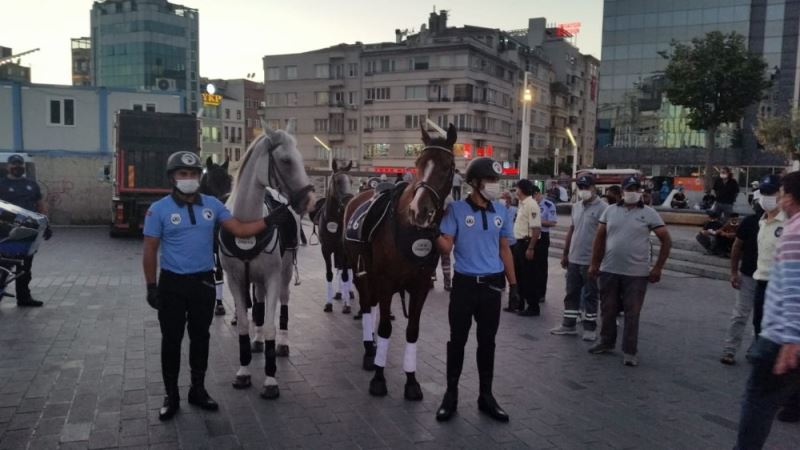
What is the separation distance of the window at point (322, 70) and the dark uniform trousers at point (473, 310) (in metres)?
65.8

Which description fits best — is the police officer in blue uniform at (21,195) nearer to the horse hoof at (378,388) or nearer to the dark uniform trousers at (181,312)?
the dark uniform trousers at (181,312)

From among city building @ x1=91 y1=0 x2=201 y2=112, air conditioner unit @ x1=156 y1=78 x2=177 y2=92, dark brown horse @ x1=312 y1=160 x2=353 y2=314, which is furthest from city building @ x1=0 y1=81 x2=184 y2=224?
city building @ x1=91 y1=0 x2=201 y2=112

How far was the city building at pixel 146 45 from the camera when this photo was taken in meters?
95.7

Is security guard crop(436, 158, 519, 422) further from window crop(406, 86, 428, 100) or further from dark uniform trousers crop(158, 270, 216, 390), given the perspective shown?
window crop(406, 86, 428, 100)

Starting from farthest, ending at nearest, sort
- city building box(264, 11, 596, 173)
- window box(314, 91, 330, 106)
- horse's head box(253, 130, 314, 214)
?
window box(314, 91, 330, 106), city building box(264, 11, 596, 173), horse's head box(253, 130, 314, 214)

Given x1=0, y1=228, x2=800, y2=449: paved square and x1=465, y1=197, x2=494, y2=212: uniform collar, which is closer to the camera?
x1=0, y1=228, x2=800, y2=449: paved square

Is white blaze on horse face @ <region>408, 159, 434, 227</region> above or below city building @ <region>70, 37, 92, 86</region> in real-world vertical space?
below

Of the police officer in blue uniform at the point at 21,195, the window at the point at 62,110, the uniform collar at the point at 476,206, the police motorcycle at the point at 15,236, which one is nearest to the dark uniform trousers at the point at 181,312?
the uniform collar at the point at 476,206

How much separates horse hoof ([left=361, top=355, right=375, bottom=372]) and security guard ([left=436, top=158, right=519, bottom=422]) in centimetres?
145

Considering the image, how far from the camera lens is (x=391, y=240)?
5719 millimetres

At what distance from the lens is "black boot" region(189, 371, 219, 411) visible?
5285 mm

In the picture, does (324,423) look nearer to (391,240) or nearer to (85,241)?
(391,240)

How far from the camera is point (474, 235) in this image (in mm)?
5156

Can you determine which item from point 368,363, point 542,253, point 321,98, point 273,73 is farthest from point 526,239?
point 273,73
